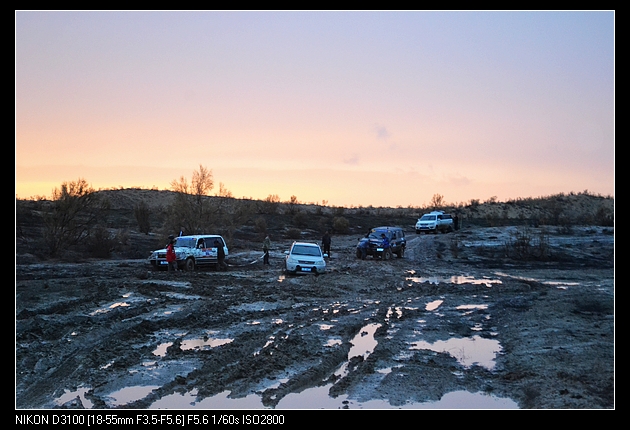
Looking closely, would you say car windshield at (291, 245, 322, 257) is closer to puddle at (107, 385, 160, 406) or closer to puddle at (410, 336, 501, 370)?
puddle at (410, 336, 501, 370)

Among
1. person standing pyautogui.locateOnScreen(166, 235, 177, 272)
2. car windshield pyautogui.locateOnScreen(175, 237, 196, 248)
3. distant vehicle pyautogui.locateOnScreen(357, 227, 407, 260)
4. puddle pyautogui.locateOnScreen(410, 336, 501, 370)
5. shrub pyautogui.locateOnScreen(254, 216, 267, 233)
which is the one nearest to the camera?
puddle pyautogui.locateOnScreen(410, 336, 501, 370)

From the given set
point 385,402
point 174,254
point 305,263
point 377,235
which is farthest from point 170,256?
point 385,402

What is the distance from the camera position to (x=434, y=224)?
59531 mm

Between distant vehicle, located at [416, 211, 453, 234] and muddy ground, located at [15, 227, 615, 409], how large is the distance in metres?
31.5

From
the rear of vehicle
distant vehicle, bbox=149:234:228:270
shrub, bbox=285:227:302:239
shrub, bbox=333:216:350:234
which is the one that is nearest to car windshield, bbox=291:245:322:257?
distant vehicle, bbox=149:234:228:270

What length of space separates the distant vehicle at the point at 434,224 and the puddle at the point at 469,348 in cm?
4507

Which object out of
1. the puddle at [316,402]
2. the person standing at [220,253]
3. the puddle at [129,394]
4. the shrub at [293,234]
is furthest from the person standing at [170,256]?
the shrub at [293,234]

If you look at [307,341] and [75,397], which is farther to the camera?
[307,341]

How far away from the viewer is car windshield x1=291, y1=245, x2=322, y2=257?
1139 inches

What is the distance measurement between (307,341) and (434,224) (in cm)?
4705

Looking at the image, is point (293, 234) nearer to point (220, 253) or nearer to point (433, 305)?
point (220, 253)

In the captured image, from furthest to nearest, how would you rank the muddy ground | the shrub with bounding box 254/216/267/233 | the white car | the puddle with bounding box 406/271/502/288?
the shrub with bounding box 254/216/267/233 < the white car < the puddle with bounding box 406/271/502/288 < the muddy ground

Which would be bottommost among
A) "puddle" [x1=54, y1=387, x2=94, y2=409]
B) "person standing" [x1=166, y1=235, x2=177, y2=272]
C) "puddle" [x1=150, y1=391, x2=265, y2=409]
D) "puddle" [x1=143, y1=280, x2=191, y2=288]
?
"puddle" [x1=150, y1=391, x2=265, y2=409]
